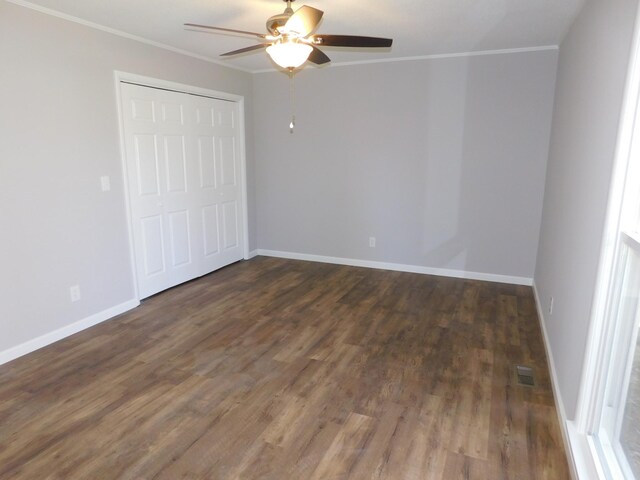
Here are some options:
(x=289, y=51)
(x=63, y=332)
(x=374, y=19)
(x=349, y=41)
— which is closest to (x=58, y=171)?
(x=63, y=332)

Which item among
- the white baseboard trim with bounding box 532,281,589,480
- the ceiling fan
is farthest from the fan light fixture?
the white baseboard trim with bounding box 532,281,589,480

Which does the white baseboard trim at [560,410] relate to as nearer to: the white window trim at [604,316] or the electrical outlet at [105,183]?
the white window trim at [604,316]

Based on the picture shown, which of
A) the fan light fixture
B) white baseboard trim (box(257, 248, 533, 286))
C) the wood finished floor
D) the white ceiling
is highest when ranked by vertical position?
the white ceiling

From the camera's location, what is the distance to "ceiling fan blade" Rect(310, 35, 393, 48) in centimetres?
250

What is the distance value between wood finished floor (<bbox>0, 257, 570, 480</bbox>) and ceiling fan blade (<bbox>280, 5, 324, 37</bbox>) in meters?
2.11

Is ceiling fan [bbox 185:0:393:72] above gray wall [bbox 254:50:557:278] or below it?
above

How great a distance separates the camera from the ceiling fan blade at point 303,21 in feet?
7.29

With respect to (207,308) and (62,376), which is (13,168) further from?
(207,308)

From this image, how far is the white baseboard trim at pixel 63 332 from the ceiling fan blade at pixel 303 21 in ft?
8.98

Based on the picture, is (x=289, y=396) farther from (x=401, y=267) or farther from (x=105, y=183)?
(x=401, y=267)

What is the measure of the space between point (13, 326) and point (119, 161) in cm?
152

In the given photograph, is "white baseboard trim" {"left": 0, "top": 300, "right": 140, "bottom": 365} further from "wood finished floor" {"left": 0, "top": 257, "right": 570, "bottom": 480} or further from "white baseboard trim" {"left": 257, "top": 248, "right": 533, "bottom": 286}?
"white baseboard trim" {"left": 257, "top": 248, "right": 533, "bottom": 286}

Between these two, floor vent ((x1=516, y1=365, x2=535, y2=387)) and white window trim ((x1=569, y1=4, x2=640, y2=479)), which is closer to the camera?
white window trim ((x1=569, y1=4, x2=640, y2=479))

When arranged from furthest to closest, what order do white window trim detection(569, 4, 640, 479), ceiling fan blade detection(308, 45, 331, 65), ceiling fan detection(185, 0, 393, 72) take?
1. ceiling fan blade detection(308, 45, 331, 65)
2. ceiling fan detection(185, 0, 393, 72)
3. white window trim detection(569, 4, 640, 479)
